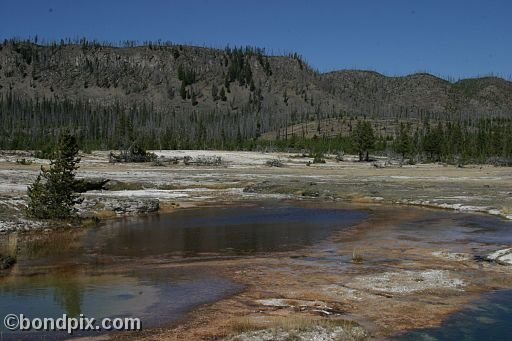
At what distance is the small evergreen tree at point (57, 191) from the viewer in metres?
31.9

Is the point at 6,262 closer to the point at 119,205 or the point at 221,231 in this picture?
the point at 221,231

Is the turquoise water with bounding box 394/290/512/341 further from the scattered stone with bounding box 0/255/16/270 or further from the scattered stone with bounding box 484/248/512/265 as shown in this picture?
the scattered stone with bounding box 0/255/16/270

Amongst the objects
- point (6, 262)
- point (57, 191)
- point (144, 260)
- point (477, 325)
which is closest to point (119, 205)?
point (57, 191)

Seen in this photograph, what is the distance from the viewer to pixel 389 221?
3669cm

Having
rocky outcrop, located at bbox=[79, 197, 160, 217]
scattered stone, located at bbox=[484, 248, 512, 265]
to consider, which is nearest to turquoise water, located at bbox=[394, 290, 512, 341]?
scattered stone, located at bbox=[484, 248, 512, 265]

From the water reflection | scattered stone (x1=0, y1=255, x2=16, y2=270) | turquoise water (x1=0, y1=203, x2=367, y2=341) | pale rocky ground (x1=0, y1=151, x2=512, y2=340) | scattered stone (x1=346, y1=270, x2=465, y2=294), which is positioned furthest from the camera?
the water reflection

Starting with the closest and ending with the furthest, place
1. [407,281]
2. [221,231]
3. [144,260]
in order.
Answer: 1. [407,281]
2. [144,260]
3. [221,231]

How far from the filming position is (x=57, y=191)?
32.3 meters

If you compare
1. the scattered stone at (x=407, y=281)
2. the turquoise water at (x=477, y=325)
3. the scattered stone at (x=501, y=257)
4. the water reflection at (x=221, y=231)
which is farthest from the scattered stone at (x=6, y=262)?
the scattered stone at (x=501, y=257)

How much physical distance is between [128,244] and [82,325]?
44.6 feet

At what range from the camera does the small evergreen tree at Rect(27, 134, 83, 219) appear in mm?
31938

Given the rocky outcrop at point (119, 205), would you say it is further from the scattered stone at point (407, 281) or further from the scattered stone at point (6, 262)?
the scattered stone at point (407, 281)

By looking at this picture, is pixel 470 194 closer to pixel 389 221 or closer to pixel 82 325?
pixel 389 221

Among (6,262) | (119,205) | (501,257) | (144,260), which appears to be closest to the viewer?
(6,262)
